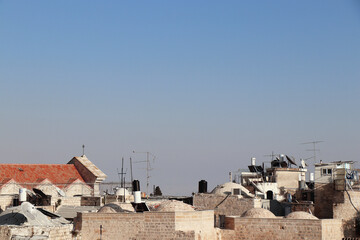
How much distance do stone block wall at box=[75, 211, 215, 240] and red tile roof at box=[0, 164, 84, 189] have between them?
752 inches

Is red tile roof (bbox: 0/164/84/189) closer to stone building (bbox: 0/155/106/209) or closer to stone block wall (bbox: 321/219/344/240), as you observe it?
stone building (bbox: 0/155/106/209)

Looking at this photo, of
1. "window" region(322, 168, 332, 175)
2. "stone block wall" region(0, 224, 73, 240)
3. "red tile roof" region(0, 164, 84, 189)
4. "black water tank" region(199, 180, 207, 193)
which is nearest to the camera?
"stone block wall" region(0, 224, 73, 240)

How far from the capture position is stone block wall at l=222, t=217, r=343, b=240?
90.3 ft

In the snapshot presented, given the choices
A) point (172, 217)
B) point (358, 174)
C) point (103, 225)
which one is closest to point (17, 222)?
point (103, 225)

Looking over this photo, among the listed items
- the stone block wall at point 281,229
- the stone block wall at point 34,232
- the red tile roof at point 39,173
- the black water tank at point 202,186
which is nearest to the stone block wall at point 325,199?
the stone block wall at point 281,229

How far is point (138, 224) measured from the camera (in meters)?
25.8

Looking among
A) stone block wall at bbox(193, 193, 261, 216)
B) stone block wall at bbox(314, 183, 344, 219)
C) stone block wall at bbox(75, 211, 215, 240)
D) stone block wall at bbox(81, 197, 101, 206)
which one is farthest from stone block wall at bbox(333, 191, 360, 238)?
stone block wall at bbox(81, 197, 101, 206)

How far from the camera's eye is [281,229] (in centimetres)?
2769

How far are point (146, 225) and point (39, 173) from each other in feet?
74.3

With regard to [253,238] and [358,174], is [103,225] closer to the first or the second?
[253,238]

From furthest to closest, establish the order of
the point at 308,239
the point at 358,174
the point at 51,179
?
1. the point at 51,179
2. the point at 358,174
3. the point at 308,239

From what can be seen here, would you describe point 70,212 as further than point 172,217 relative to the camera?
Yes

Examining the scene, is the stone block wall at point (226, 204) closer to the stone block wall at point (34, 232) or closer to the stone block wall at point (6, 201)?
the stone block wall at point (6, 201)

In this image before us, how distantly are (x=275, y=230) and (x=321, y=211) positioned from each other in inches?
314
